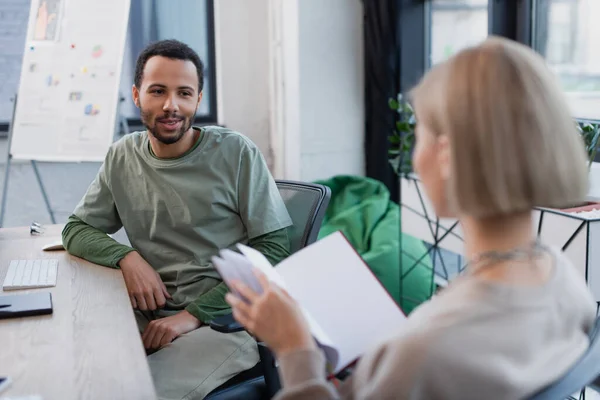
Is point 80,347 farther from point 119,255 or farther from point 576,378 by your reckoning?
point 576,378

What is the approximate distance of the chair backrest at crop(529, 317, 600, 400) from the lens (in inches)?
35.7

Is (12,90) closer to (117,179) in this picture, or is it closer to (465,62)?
(117,179)

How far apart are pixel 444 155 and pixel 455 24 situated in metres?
2.63

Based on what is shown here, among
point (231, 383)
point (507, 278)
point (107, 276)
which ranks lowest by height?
point (231, 383)

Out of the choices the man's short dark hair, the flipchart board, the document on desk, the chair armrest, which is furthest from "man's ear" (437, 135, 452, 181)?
the flipchart board

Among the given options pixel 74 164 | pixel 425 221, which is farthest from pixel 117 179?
pixel 74 164

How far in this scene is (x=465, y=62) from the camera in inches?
35.4

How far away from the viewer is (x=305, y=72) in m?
3.75

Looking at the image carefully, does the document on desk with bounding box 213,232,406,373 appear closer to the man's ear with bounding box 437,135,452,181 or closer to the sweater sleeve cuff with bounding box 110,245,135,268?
the man's ear with bounding box 437,135,452,181

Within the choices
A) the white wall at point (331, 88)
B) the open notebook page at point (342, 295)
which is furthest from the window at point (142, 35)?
the open notebook page at point (342, 295)

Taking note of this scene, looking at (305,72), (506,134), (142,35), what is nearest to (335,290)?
(506,134)

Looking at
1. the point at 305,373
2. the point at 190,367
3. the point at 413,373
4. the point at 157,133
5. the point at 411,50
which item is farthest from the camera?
the point at 411,50

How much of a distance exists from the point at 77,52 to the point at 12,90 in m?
Answer: 0.73

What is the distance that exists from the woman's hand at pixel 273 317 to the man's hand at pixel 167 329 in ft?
2.26
